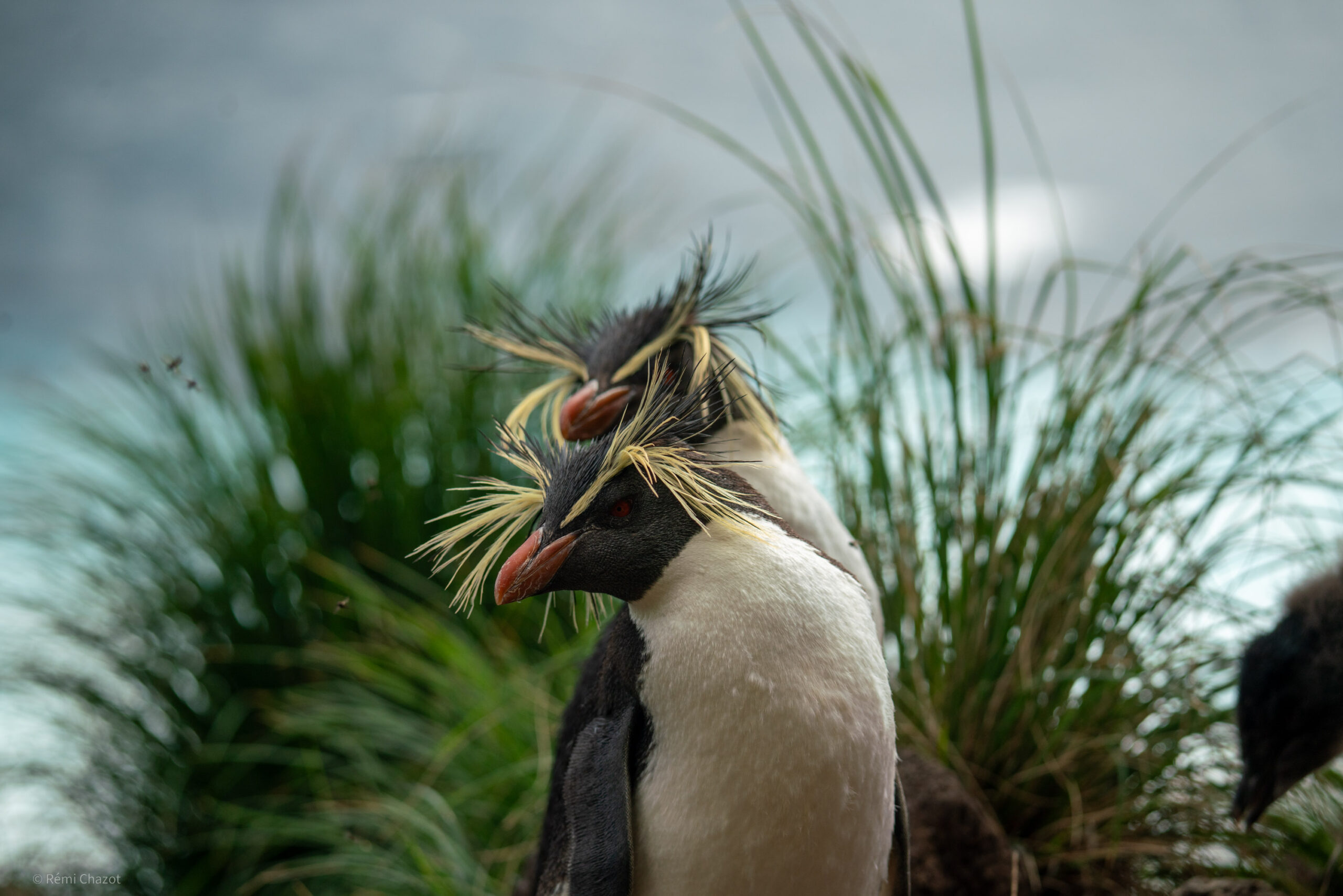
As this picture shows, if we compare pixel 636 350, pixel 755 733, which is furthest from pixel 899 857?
pixel 636 350

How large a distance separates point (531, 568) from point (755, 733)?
20 cm

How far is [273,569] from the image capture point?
2.14 m

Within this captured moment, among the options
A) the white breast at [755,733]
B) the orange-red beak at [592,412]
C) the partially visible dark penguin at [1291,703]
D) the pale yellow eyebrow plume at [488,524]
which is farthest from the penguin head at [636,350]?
the partially visible dark penguin at [1291,703]

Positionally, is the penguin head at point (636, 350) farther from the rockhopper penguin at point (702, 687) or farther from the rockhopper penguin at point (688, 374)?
the rockhopper penguin at point (702, 687)

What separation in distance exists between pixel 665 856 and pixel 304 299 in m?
2.00

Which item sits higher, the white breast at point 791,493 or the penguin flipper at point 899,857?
the white breast at point 791,493

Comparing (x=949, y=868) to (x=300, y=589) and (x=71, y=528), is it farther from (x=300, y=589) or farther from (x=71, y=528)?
(x=71, y=528)

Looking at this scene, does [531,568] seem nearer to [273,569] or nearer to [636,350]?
[636,350]

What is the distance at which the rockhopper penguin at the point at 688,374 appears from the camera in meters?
0.96

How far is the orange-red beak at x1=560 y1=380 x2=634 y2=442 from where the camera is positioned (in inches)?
37.1

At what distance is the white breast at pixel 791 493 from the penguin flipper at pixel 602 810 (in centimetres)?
35

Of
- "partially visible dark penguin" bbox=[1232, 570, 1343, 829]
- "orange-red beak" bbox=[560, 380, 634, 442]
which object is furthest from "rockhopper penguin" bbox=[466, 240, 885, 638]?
"partially visible dark penguin" bbox=[1232, 570, 1343, 829]

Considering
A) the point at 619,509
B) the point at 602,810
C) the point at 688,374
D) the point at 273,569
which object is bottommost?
the point at 273,569

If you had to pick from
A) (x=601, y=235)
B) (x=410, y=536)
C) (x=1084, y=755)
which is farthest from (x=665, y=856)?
(x=601, y=235)
